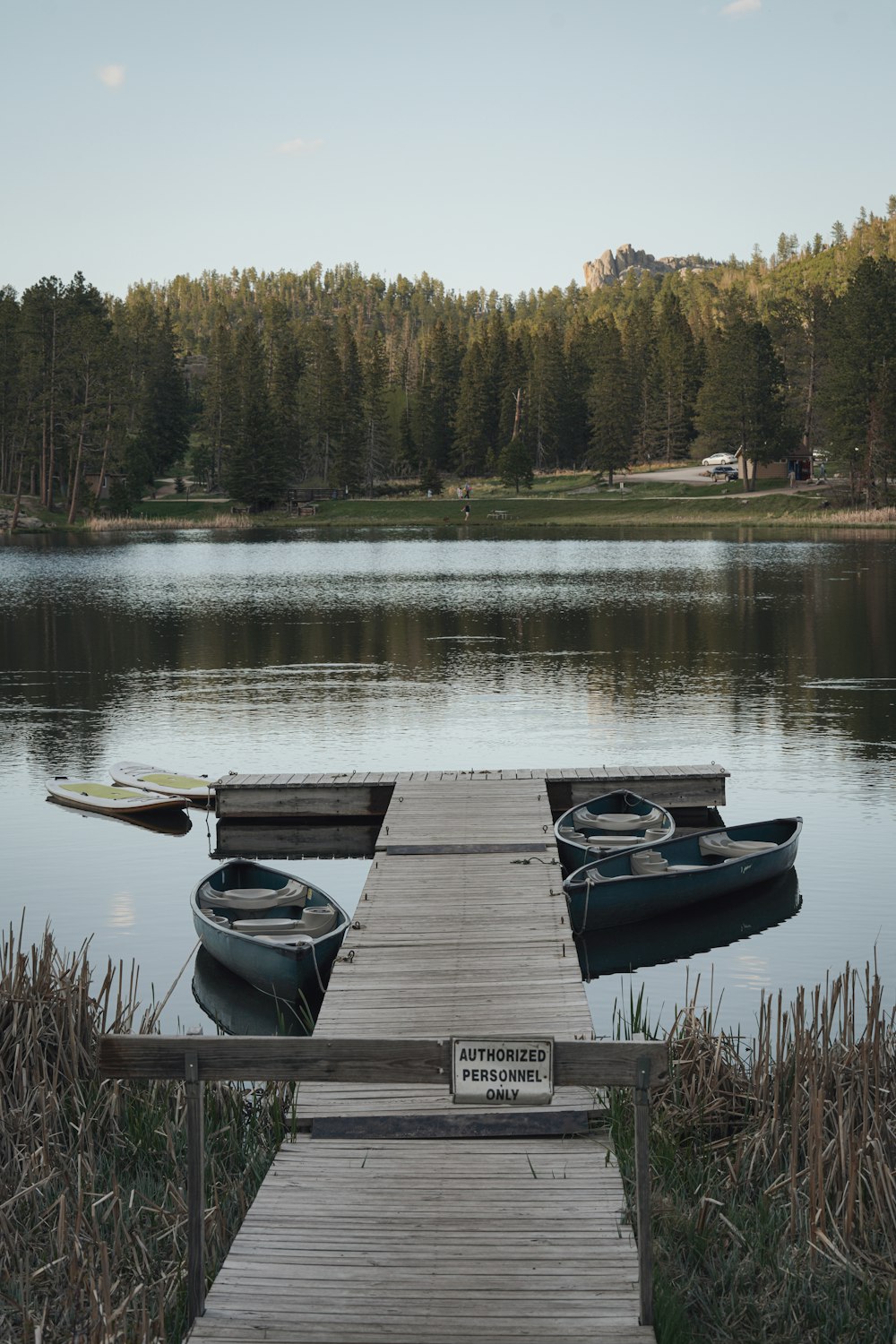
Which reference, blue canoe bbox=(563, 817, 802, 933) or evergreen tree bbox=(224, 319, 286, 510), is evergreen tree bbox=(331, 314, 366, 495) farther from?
blue canoe bbox=(563, 817, 802, 933)

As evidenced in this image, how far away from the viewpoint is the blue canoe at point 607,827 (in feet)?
53.0

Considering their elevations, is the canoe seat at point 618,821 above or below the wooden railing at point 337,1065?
below

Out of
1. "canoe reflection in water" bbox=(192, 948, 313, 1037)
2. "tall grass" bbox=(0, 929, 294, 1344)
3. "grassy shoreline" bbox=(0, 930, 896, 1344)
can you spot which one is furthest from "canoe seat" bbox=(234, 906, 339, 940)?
"grassy shoreline" bbox=(0, 930, 896, 1344)

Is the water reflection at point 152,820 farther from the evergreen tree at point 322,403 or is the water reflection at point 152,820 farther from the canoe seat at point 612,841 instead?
the evergreen tree at point 322,403

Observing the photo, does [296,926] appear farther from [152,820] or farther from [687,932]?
[152,820]

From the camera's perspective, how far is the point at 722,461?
123m

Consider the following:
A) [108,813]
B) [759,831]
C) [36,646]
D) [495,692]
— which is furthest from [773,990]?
[36,646]

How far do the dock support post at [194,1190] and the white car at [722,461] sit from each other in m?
120

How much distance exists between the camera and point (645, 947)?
14.4m

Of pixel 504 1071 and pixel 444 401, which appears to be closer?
pixel 504 1071

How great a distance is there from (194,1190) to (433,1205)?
163 cm

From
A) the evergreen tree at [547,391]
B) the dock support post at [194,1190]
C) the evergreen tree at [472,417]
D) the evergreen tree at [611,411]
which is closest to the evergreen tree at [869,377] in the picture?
the evergreen tree at [611,411]

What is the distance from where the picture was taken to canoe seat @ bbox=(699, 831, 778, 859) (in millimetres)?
16156

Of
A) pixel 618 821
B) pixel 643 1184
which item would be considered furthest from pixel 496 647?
pixel 643 1184
